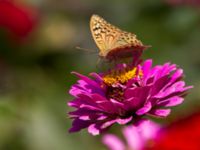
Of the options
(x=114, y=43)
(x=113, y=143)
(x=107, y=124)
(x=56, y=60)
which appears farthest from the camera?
(x=56, y=60)

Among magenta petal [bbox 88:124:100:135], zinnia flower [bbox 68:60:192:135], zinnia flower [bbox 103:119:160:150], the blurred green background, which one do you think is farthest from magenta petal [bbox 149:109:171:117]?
the blurred green background

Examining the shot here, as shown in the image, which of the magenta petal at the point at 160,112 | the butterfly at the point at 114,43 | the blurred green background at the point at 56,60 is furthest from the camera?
the blurred green background at the point at 56,60

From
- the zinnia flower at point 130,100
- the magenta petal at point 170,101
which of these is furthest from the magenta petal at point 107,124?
the magenta petal at point 170,101

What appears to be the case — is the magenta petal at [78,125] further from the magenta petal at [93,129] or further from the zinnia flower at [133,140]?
the zinnia flower at [133,140]

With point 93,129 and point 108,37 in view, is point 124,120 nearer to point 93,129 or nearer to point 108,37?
point 93,129

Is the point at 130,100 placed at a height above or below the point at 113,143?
above

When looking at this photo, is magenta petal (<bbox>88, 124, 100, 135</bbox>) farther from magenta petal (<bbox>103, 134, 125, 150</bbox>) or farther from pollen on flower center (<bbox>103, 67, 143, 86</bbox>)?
magenta petal (<bbox>103, 134, 125, 150</bbox>)

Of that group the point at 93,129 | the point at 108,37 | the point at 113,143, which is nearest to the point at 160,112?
the point at 93,129
